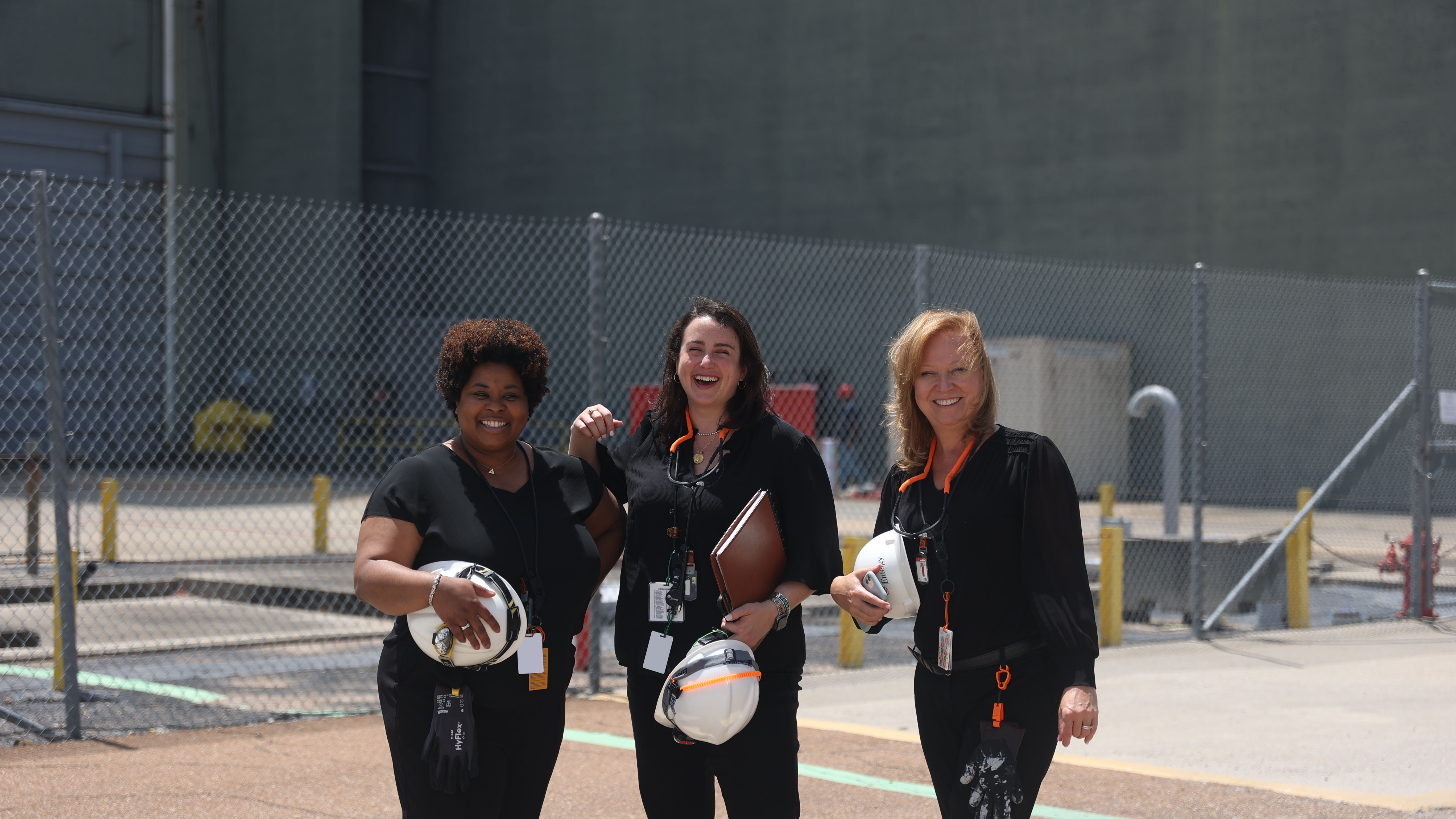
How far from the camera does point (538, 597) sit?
11.2 ft

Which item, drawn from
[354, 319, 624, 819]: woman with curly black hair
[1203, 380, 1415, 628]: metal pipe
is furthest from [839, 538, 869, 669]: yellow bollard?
[354, 319, 624, 819]: woman with curly black hair

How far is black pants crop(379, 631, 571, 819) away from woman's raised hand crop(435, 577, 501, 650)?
0.60 feet

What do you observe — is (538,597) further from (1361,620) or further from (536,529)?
(1361,620)

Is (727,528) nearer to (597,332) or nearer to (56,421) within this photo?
(56,421)

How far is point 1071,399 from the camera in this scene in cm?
2456

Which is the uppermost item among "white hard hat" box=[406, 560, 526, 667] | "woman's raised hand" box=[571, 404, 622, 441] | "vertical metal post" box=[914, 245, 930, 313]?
"vertical metal post" box=[914, 245, 930, 313]

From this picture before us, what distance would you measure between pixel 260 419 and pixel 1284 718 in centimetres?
2536

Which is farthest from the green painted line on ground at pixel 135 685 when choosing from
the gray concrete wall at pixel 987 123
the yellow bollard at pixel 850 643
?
the gray concrete wall at pixel 987 123

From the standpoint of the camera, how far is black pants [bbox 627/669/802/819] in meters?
3.51

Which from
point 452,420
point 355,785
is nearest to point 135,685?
point 355,785

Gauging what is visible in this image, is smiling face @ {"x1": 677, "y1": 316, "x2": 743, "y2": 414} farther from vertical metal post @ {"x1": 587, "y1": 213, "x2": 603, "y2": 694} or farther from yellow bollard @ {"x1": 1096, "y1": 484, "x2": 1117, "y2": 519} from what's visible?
yellow bollard @ {"x1": 1096, "y1": 484, "x2": 1117, "y2": 519}

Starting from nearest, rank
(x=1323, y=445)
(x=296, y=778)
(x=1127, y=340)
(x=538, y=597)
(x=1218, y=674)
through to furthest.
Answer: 1. (x=538, y=597)
2. (x=296, y=778)
3. (x=1218, y=674)
4. (x=1323, y=445)
5. (x=1127, y=340)

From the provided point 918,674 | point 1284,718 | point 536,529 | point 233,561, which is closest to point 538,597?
point 536,529

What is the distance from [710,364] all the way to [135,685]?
5.80m
